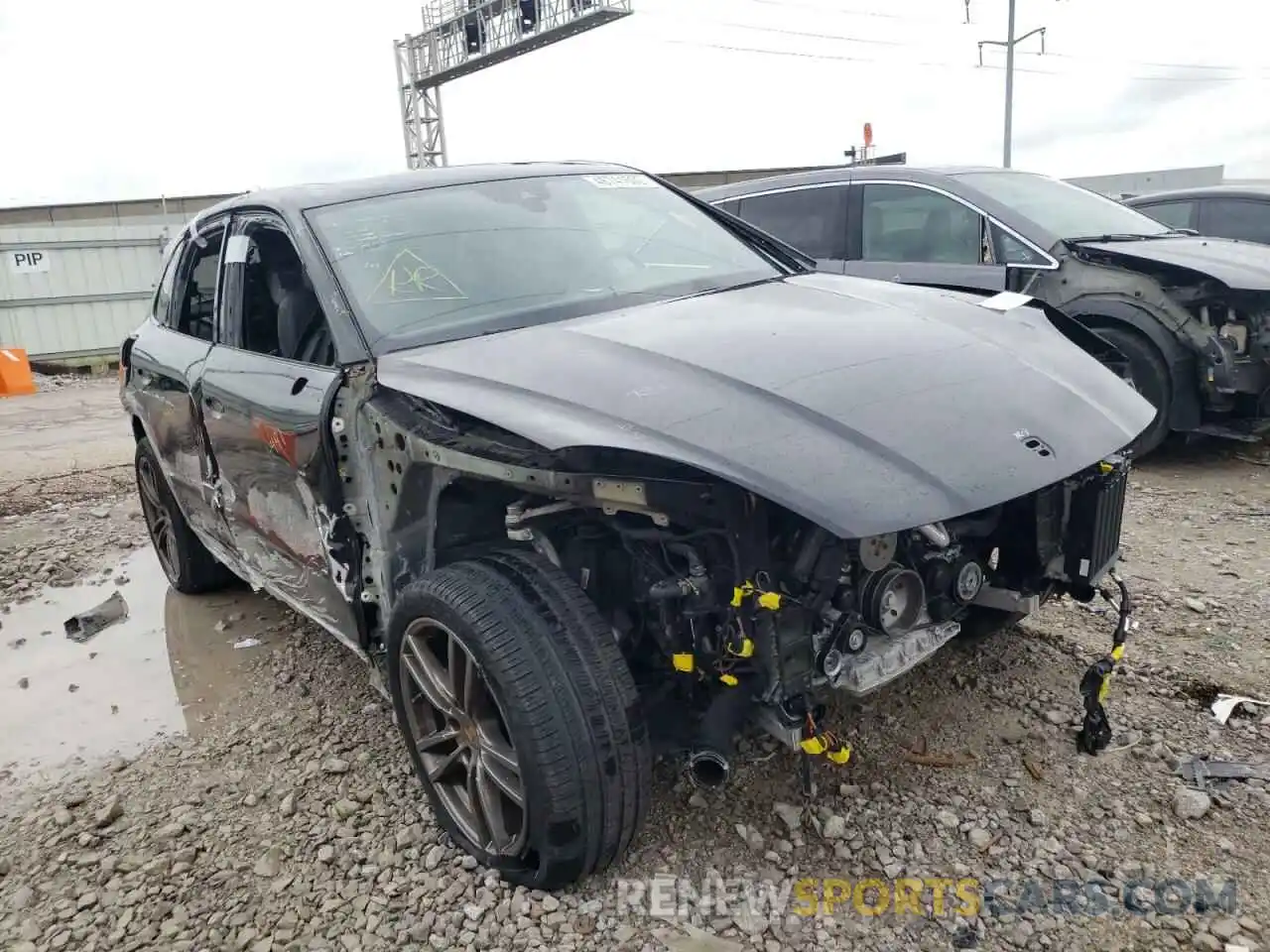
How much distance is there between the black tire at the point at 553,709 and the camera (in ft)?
6.96

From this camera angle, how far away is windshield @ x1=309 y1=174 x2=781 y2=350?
111 inches

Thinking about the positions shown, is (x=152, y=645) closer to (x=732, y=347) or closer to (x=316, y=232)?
(x=316, y=232)

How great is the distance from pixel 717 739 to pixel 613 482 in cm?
68

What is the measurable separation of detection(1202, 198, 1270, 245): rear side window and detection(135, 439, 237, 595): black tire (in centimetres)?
788

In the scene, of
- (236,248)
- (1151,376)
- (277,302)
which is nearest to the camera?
(277,302)

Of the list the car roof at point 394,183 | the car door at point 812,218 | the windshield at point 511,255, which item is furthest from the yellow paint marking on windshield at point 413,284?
the car door at point 812,218

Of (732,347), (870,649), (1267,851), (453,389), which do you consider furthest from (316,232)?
(1267,851)

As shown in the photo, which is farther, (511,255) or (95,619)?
(95,619)

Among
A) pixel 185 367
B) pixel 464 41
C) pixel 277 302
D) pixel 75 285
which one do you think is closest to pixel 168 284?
pixel 185 367

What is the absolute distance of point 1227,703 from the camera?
9.53ft

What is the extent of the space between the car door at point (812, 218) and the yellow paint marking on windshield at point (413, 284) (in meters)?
3.63

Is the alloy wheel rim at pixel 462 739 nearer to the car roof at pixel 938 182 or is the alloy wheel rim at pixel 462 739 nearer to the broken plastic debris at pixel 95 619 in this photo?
the broken plastic debris at pixel 95 619

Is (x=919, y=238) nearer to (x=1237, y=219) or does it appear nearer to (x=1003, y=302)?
(x=1003, y=302)

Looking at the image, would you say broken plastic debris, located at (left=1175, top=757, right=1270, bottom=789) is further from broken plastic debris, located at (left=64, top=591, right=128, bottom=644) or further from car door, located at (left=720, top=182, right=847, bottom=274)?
broken plastic debris, located at (left=64, top=591, right=128, bottom=644)
